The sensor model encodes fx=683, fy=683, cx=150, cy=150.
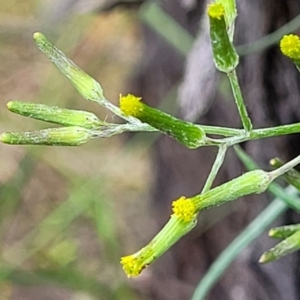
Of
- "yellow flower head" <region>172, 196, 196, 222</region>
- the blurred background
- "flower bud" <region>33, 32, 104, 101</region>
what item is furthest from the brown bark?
"yellow flower head" <region>172, 196, 196, 222</region>

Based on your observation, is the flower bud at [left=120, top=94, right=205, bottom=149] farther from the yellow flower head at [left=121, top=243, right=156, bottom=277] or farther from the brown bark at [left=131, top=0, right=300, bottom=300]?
the brown bark at [left=131, top=0, right=300, bottom=300]

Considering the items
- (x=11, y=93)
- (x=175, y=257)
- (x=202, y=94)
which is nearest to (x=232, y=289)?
(x=175, y=257)

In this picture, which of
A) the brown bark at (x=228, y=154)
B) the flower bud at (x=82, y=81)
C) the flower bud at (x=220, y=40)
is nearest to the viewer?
the flower bud at (x=220, y=40)

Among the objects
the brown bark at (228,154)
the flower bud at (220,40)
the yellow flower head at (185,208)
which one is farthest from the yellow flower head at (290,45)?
the brown bark at (228,154)

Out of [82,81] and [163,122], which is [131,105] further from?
[82,81]

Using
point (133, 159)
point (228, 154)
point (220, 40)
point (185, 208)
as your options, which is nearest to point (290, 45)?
point (220, 40)

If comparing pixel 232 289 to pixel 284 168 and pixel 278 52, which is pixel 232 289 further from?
pixel 284 168

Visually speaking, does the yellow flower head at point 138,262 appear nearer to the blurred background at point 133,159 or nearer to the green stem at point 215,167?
the green stem at point 215,167
